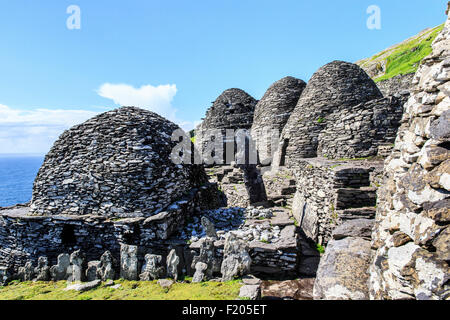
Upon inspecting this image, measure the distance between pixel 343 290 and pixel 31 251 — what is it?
833 cm

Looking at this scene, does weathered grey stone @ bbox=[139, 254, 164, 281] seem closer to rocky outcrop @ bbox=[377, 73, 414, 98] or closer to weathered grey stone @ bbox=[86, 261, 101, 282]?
weathered grey stone @ bbox=[86, 261, 101, 282]

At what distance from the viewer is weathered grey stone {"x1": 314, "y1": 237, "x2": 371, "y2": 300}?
8.78 ft

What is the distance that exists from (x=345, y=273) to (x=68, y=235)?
7518 millimetres

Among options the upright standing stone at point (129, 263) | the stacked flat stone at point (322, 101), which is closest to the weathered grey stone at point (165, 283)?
the upright standing stone at point (129, 263)

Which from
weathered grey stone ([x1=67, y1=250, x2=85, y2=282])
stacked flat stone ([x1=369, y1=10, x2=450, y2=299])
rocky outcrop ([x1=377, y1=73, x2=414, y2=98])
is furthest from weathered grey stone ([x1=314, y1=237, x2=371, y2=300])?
rocky outcrop ([x1=377, y1=73, x2=414, y2=98])

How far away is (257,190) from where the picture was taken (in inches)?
426

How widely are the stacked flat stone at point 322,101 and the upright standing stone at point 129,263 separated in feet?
29.8

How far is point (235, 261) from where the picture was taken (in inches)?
183

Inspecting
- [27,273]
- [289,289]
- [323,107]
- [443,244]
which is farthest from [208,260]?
[323,107]

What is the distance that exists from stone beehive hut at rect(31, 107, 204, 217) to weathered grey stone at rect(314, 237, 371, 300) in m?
4.93

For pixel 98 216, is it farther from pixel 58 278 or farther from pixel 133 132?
pixel 133 132

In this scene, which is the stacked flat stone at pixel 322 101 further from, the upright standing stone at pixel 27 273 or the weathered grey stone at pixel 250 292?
the upright standing stone at pixel 27 273

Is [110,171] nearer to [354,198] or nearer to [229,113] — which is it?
[354,198]
